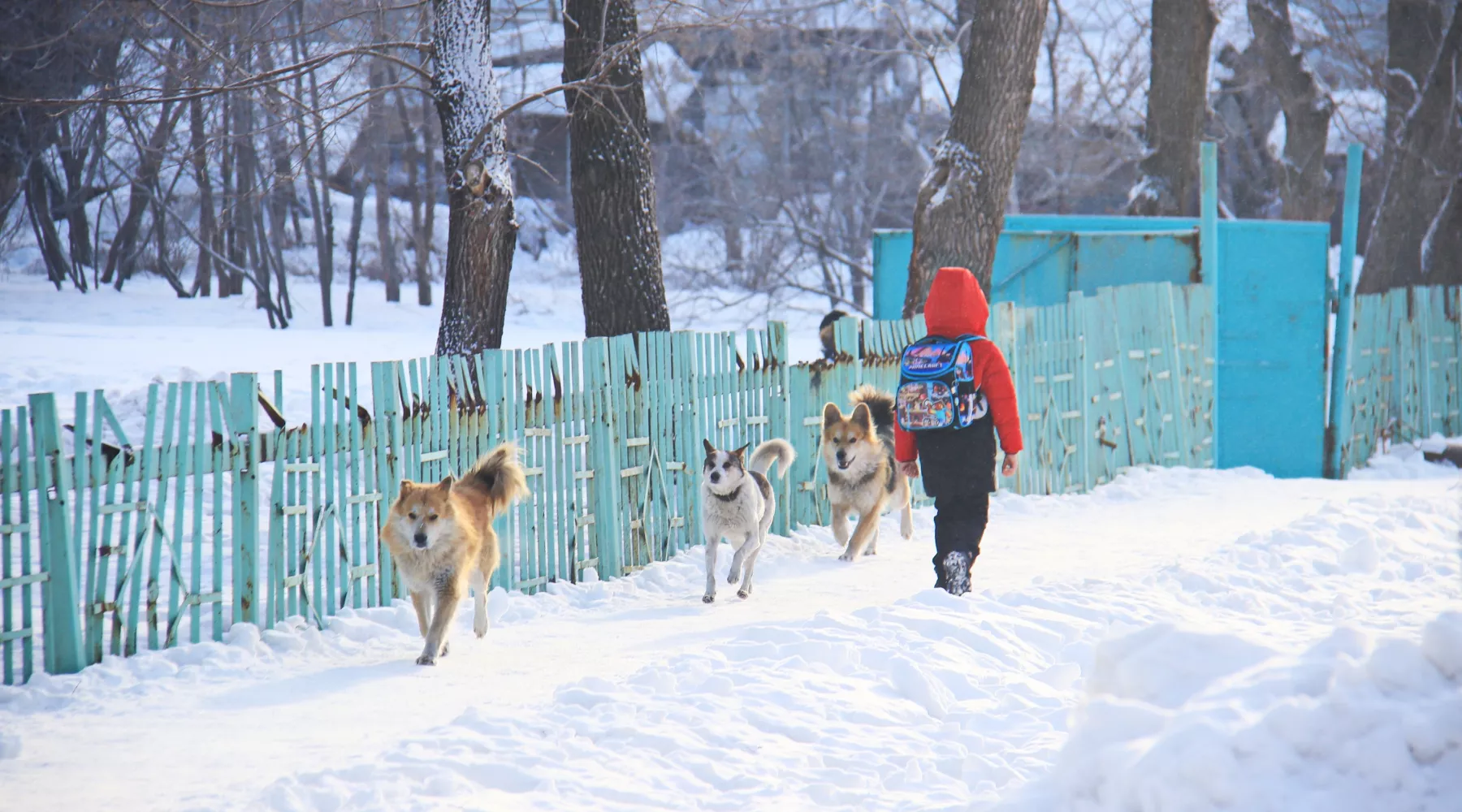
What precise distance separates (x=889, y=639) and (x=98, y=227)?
2027cm

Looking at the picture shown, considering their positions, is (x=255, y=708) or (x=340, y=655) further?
(x=340, y=655)

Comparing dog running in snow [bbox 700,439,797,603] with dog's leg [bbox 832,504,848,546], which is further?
dog's leg [bbox 832,504,848,546]

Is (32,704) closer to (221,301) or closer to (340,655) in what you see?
(340,655)

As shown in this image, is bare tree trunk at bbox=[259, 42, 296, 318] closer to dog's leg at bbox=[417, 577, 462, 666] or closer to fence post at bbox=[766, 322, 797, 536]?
fence post at bbox=[766, 322, 797, 536]

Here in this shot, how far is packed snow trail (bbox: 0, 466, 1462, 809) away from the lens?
404cm

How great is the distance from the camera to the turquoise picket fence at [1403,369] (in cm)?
1606

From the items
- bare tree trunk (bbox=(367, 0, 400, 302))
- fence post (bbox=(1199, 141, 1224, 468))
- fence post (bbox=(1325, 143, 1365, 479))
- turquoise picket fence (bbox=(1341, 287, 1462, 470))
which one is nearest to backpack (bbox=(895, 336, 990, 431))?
fence post (bbox=(1199, 141, 1224, 468))

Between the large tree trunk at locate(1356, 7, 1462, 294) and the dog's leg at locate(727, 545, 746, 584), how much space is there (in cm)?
1613

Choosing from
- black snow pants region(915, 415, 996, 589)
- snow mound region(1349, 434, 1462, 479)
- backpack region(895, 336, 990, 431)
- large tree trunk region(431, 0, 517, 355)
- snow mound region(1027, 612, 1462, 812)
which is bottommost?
snow mound region(1349, 434, 1462, 479)

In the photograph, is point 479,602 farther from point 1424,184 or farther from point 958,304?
point 1424,184

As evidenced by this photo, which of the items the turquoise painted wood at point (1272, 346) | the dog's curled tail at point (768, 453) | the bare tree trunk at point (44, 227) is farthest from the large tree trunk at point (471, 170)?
the bare tree trunk at point (44, 227)

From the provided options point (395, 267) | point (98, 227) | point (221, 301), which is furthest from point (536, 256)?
point (98, 227)

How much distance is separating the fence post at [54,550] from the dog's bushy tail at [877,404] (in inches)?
221

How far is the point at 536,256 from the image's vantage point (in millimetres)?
35531
